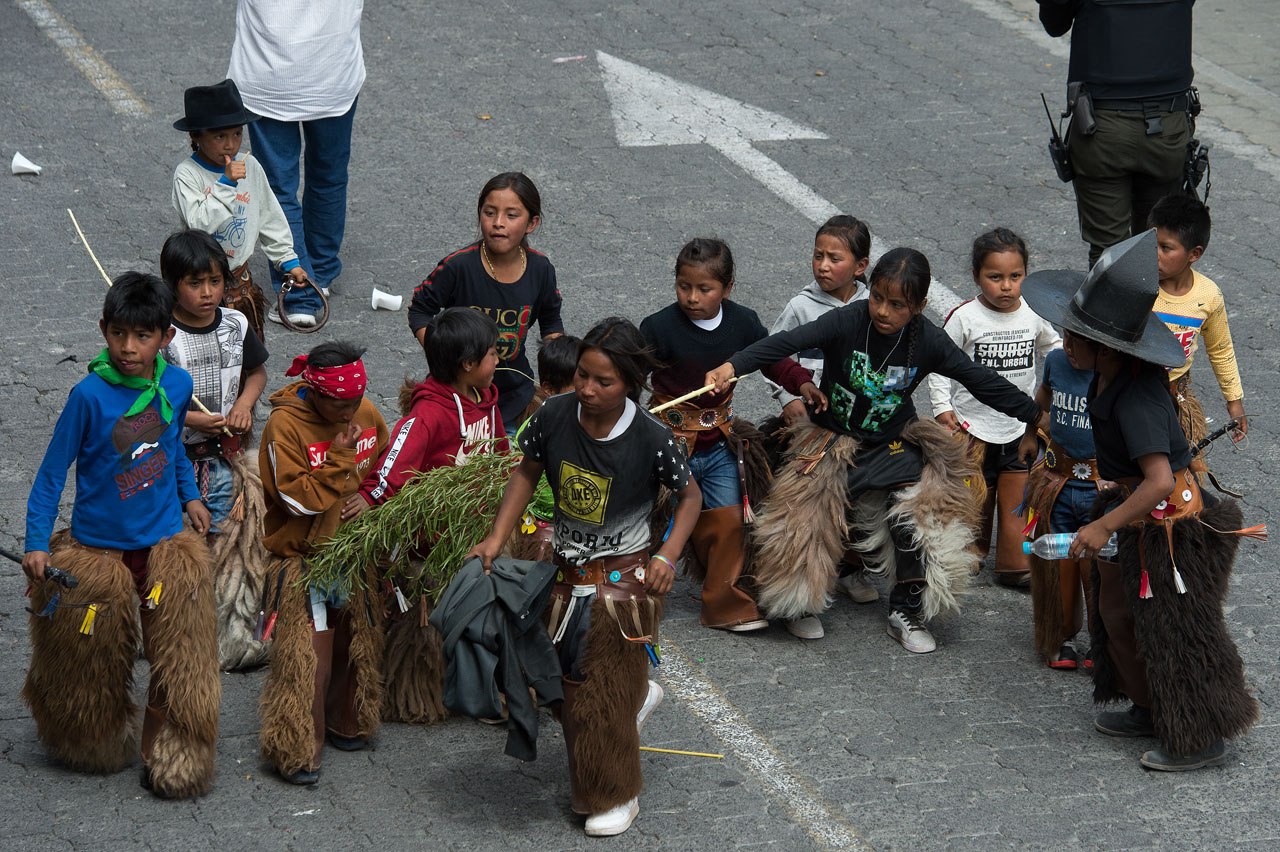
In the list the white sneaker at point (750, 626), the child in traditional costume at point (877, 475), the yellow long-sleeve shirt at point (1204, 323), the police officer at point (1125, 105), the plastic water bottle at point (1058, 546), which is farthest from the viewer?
the police officer at point (1125, 105)

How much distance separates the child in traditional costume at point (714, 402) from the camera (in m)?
5.95

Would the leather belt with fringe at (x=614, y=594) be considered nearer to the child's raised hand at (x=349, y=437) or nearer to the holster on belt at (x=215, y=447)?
the child's raised hand at (x=349, y=437)

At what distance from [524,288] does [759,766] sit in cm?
231

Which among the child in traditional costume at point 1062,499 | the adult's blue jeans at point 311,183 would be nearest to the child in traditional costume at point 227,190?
the adult's blue jeans at point 311,183

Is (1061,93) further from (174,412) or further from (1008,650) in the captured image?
(174,412)

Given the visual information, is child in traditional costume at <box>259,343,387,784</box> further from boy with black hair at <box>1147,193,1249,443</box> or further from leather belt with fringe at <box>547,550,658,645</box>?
boy with black hair at <box>1147,193,1249,443</box>

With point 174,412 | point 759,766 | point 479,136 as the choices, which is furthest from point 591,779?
point 479,136

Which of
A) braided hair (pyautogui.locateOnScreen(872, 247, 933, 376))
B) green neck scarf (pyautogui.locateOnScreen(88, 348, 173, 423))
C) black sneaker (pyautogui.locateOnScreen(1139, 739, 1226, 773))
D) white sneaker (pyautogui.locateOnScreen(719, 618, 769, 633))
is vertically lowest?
black sneaker (pyautogui.locateOnScreen(1139, 739, 1226, 773))

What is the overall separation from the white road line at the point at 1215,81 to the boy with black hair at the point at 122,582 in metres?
8.35

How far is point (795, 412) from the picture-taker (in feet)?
20.3

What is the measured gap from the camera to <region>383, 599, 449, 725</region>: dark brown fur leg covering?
5.41m

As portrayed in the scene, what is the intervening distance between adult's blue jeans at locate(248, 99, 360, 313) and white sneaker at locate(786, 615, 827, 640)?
3992 millimetres

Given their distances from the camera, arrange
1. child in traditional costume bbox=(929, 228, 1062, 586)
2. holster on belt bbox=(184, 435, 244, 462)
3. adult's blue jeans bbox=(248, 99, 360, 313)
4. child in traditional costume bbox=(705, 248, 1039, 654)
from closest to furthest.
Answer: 1. holster on belt bbox=(184, 435, 244, 462)
2. child in traditional costume bbox=(705, 248, 1039, 654)
3. child in traditional costume bbox=(929, 228, 1062, 586)
4. adult's blue jeans bbox=(248, 99, 360, 313)

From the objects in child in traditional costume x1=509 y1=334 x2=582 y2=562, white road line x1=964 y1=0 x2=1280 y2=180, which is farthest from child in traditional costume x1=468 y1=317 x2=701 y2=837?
white road line x1=964 y1=0 x2=1280 y2=180
